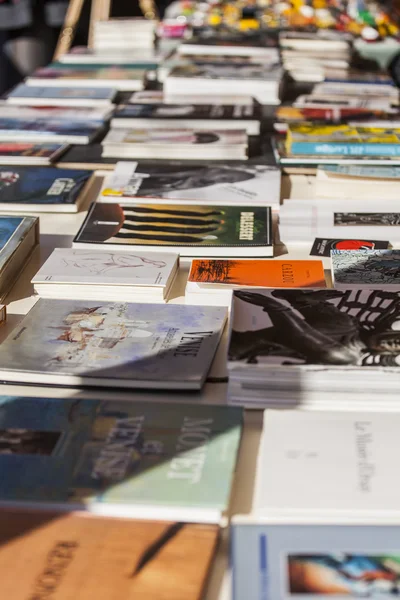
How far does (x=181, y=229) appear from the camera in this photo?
1.62 m

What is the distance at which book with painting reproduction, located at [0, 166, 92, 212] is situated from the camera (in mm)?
1748

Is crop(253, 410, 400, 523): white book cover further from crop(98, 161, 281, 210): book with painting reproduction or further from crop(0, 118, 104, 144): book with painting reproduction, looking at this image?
crop(0, 118, 104, 144): book with painting reproduction

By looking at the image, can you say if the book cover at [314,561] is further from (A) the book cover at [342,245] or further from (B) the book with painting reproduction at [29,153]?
(B) the book with painting reproduction at [29,153]

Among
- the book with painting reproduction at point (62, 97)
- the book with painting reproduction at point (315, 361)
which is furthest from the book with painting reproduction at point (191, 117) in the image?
the book with painting reproduction at point (315, 361)

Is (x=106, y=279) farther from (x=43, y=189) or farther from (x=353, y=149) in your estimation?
(x=353, y=149)

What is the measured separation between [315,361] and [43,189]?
0.98 m

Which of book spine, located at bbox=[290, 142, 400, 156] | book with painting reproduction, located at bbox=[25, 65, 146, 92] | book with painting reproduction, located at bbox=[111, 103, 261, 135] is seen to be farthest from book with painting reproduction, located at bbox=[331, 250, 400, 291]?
book with painting reproduction, located at bbox=[25, 65, 146, 92]

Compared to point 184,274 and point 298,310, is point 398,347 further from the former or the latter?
point 184,274

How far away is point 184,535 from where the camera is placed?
84 cm

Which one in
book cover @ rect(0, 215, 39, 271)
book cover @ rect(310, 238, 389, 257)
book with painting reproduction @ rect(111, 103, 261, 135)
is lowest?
book cover @ rect(310, 238, 389, 257)

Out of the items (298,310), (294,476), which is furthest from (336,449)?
(298,310)

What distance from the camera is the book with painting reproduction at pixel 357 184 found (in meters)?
1.82

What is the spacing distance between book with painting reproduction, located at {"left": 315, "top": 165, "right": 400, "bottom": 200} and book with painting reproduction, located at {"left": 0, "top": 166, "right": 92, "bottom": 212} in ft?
1.86

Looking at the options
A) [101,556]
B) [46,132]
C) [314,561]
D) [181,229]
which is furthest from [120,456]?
[46,132]
